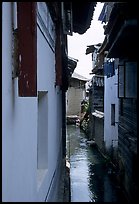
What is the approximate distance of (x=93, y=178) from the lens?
14820mm

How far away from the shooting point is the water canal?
12.0m

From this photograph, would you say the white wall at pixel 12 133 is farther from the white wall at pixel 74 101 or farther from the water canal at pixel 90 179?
the white wall at pixel 74 101

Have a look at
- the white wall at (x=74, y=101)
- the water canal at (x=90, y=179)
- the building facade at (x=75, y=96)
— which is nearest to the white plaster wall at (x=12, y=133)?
the water canal at (x=90, y=179)

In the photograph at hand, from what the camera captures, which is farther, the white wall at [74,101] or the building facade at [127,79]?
the white wall at [74,101]

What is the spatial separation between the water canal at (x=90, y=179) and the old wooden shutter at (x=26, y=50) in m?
9.49

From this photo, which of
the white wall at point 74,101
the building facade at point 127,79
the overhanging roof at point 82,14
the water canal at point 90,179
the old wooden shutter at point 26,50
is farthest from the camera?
the white wall at point 74,101

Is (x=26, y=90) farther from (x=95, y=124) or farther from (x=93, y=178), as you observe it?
(x=95, y=124)

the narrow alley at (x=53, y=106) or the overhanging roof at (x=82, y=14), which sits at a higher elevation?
the overhanging roof at (x=82, y=14)

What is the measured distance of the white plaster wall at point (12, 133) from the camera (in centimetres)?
209

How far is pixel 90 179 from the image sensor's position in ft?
48.0

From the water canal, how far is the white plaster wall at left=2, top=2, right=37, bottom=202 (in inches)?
347

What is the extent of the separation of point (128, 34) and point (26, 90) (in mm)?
6137

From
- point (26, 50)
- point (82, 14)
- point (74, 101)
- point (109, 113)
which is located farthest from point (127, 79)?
point (74, 101)

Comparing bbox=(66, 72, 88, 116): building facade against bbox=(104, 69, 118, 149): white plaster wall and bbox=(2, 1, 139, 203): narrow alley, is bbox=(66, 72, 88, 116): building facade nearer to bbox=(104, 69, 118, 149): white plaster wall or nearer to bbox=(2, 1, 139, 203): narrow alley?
bbox=(2, 1, 139, 203): narrow alley
